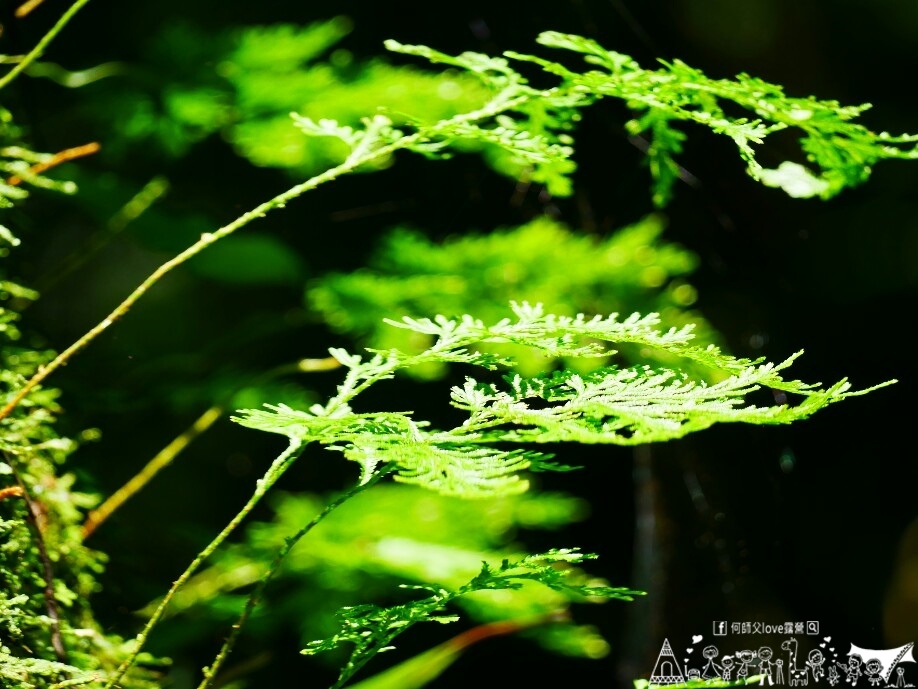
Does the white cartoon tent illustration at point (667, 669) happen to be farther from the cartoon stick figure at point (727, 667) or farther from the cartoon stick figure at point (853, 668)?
the cartoon stick figure at point (853, 668)

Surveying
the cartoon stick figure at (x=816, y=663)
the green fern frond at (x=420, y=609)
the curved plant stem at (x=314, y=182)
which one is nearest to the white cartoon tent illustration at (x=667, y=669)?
the cartoon stick figure at (x=816, y=663)

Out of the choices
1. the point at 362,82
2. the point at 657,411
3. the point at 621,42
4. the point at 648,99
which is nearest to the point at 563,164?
the point at 648,99

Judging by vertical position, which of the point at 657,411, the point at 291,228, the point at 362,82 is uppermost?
the point at 362,82

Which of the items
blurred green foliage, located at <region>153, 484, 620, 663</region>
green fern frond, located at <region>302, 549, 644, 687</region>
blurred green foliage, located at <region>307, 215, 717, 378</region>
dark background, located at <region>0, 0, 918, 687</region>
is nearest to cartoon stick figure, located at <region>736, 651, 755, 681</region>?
dark background, located at <region>0, 0, 918, 687</region>

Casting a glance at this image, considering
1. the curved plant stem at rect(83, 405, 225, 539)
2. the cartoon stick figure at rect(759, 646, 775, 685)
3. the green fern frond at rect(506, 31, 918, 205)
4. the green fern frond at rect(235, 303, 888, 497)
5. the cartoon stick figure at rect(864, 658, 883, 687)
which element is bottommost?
the cartoon stick figure at rect(759, 646, 775, 685)

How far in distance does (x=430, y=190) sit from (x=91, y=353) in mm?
752

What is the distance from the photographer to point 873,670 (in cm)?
120

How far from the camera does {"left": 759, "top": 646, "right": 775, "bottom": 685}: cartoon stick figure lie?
4.19ft

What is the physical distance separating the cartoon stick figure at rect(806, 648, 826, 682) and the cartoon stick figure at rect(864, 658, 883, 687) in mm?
64

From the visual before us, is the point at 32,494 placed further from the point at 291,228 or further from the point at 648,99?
the point at 291,228

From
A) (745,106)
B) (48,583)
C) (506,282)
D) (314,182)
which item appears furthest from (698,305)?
(48,583)

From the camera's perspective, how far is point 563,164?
0.67 m

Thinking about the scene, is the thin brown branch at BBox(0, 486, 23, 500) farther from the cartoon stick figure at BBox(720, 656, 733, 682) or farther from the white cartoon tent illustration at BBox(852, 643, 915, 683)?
the white cartoon tent illustration at BBox(852, 643, 915, 683)

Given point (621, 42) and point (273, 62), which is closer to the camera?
point (273, 62)
